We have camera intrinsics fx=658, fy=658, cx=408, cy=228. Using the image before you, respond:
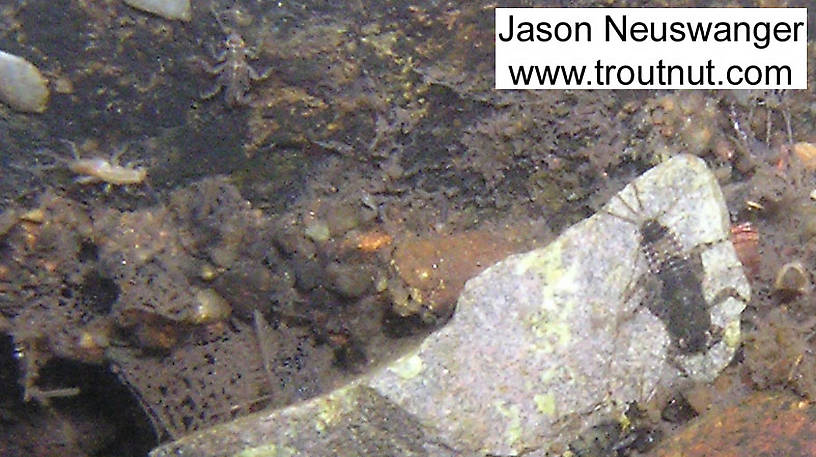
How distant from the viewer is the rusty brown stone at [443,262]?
10.2 ft

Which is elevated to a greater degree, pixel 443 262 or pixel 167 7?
pixel 167 7

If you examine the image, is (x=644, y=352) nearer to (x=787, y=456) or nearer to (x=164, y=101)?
(x=787, y=456)

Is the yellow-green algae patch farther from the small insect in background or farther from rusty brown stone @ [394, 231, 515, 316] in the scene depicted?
the small insect in background

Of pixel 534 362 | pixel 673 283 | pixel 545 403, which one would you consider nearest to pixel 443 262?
pixel 534 362

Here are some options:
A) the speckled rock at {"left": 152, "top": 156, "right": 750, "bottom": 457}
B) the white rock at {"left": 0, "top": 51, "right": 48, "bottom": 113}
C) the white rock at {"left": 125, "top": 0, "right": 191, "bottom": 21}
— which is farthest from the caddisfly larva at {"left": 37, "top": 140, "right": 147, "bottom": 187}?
the speckled rock at {"left": 152, "top": 156, "right": 750, "bottom": 457}

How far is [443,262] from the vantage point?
3.17 m

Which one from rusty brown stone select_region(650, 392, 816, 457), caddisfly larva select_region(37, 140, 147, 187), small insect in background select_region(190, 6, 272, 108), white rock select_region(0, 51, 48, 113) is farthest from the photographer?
caddisfly larva select_region(37, 140, 147, 187)

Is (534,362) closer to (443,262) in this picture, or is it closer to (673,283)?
(443,262)

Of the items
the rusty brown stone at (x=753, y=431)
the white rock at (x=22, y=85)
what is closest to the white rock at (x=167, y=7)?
the white rock at (x=22, y=85)

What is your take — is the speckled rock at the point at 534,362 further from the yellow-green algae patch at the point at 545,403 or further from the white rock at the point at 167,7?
the white rock at the point at 167,7

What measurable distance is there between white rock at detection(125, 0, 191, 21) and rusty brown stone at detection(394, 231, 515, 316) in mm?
1432

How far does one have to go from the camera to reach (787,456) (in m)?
2.59

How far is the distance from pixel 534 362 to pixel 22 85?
252 cm

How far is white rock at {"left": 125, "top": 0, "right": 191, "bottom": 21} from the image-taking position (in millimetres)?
2824
